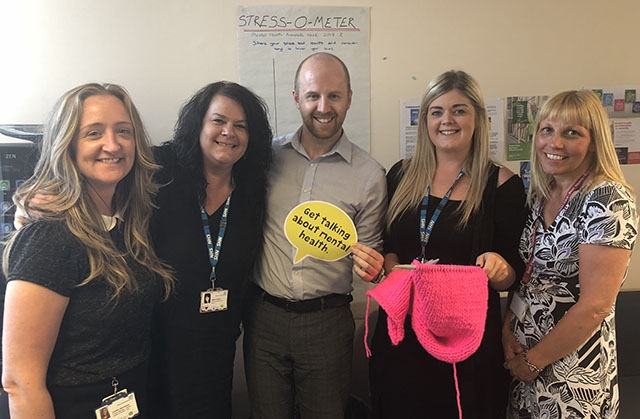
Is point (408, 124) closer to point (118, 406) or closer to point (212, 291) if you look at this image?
point (212, 291)

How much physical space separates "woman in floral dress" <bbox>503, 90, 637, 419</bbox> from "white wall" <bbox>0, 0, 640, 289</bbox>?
0.96m

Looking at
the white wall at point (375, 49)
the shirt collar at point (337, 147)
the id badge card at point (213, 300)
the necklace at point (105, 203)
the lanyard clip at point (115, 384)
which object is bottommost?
the lanyard clip at point (115, 384)

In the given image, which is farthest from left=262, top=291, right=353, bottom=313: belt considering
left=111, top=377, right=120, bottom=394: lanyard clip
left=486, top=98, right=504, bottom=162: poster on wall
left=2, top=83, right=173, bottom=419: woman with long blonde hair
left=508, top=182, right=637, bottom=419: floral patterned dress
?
left=486, top=98, right=504, bottom=162: poster on wall

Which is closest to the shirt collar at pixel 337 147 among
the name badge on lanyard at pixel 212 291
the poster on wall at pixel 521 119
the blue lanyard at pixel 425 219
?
the blue lanyard at pixel 425 219

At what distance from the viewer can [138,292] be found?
122 centimetres

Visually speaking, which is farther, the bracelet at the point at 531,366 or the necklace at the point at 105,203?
the bracelet at the point at 531,366

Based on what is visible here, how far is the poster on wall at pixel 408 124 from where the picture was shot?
2277mm

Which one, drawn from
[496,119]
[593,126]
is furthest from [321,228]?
[496,119]

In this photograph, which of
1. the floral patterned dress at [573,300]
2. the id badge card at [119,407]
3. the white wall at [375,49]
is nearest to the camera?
the id badge card at [119,407]

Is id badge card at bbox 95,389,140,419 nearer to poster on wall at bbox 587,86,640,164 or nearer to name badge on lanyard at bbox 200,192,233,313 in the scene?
name badge on lanyard at bbox 200,192,233,313

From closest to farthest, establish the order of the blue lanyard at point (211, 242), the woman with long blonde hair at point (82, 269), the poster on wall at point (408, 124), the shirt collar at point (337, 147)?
the woman with long blonde hair at point (82, 269), the blue lanyard at point (211, 242), the shirt collar at point (337, 147), the poster on wall at point (408, 124)

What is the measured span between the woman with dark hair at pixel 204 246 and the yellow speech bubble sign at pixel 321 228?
0.22 metres

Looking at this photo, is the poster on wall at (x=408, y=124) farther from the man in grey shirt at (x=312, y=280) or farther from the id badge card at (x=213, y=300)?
the id badge card at (x=213, y=300)

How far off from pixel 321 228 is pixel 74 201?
2.51ft
